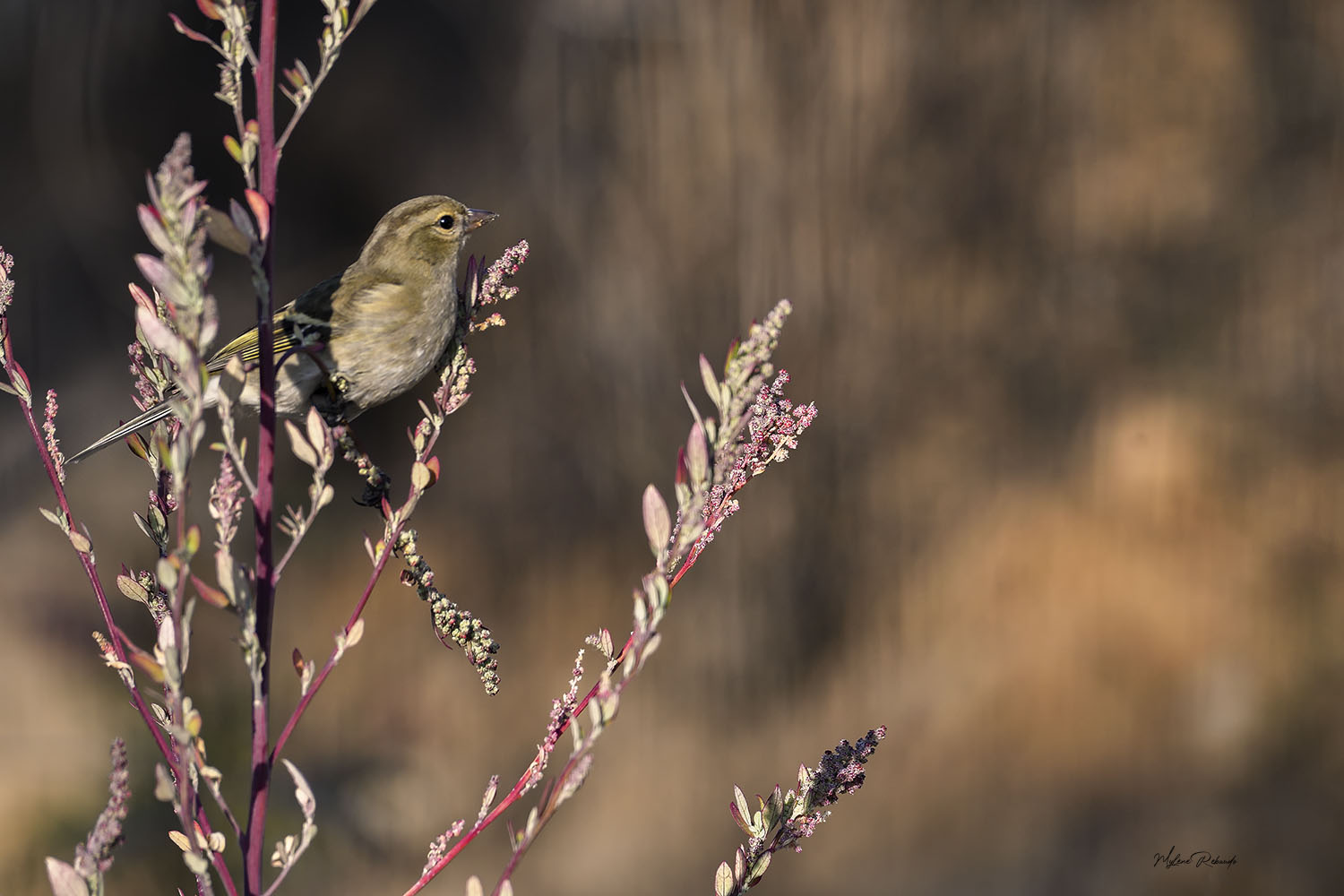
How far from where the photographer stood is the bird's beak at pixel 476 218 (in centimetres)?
87

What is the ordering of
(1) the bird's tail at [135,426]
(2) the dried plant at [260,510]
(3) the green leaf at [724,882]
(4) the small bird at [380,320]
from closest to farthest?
(2) the dried plant at [260,510] < (3) the green leaf at [724,882] < (1) the bird's tail at [135,426] < (4) the small bird at [380,320]

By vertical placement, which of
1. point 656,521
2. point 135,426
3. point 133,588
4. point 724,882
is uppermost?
point 135,426

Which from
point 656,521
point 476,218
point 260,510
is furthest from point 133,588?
point 476,218

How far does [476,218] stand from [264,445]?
48 cm

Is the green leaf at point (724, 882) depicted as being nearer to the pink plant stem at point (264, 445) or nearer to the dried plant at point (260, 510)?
the dried plant at point (260, 510)

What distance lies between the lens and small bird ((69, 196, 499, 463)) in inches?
31.9

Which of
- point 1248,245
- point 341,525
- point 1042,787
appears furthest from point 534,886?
point 1248,245

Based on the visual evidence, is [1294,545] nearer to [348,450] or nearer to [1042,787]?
[1042,787]

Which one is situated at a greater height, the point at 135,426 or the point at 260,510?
the point at 135,426

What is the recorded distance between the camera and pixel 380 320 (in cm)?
83

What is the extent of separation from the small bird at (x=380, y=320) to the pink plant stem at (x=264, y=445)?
329 mm

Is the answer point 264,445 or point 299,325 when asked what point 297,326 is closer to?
point 299,325

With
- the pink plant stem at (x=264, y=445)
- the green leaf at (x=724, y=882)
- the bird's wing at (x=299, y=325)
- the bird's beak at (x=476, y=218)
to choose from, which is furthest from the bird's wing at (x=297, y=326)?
the green leaf at (x=724, y=882)

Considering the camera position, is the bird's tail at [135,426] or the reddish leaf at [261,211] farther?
the bird's tail at [135,426]
